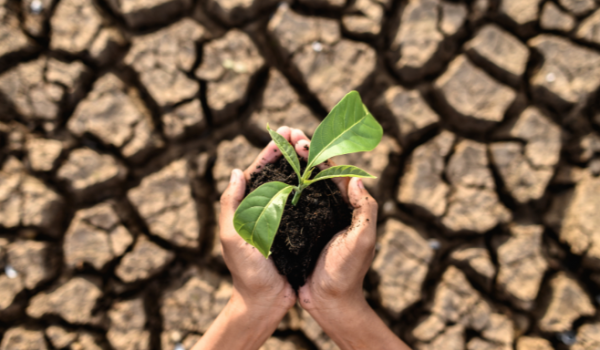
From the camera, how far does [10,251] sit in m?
1.63

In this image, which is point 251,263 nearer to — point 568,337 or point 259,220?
point 259,220

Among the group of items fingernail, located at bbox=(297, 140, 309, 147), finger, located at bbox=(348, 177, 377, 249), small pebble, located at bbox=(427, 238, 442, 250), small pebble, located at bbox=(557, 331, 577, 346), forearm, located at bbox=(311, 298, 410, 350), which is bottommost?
small pebble, located at bbox=(557, 331, 577, 346)

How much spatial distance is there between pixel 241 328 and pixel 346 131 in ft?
2.80

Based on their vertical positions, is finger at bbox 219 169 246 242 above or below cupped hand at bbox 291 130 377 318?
above

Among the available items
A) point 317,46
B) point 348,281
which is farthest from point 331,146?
point 317,46

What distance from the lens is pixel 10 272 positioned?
1619 millimetres

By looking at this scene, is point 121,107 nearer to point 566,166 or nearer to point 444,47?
point 444,47

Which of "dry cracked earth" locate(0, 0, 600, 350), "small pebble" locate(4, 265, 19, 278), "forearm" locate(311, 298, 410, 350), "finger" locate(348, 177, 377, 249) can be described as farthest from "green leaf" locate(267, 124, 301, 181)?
"small pebble" locate(4, 265, 19, 278)

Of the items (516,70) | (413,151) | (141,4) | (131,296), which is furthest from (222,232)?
(516,70)

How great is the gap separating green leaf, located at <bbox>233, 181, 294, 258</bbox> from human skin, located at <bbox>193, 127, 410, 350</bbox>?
0.94ft

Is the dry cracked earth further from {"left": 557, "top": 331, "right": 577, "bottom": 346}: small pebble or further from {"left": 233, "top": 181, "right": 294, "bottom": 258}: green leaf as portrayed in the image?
{"left": 233, "top": 181, "right": 294, "bottom": 258}: green leaf

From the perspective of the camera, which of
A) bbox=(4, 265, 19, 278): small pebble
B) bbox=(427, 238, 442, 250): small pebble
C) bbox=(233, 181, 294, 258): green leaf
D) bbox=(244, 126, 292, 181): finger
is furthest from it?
bbox=(427, 238, 442, 250): small pebble

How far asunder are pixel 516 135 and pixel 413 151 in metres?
0.50

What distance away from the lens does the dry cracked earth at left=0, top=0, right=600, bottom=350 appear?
1651mm
